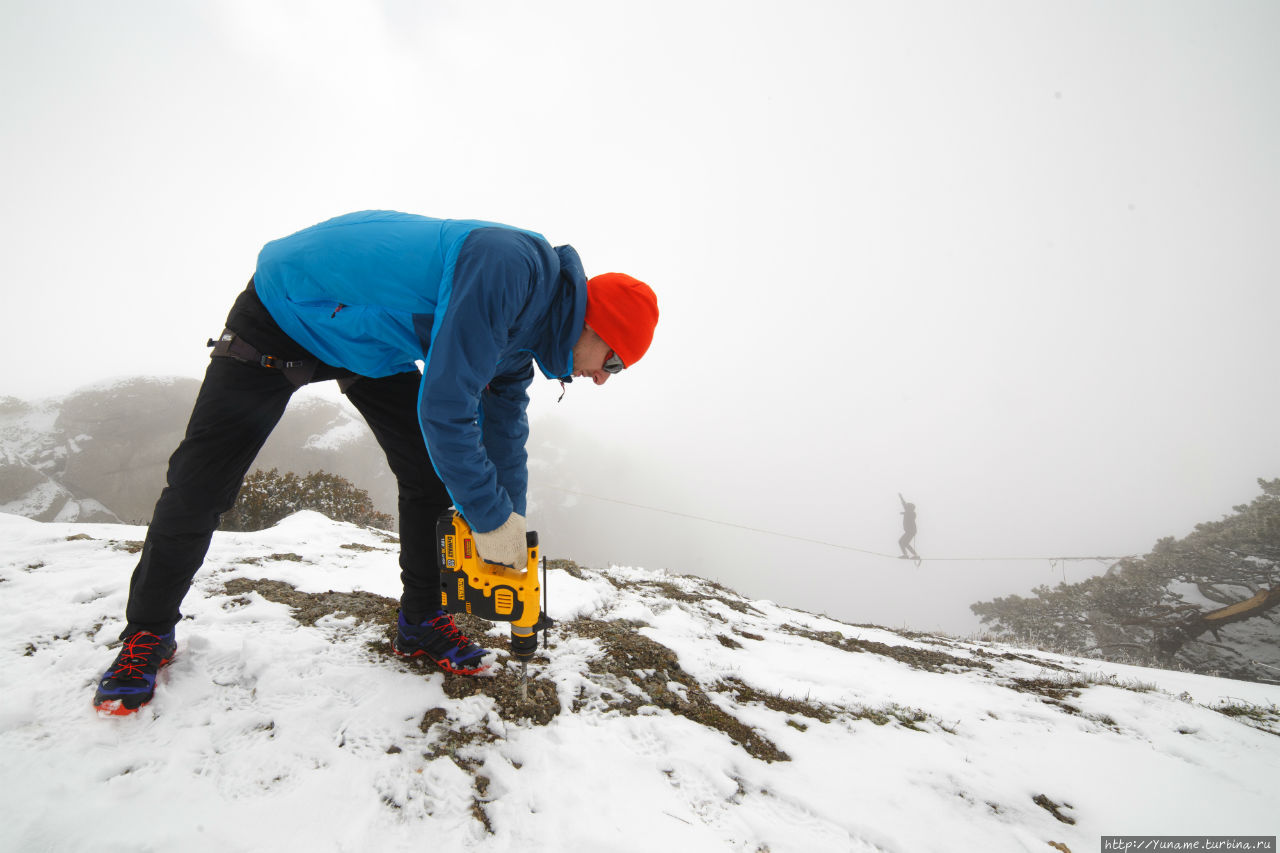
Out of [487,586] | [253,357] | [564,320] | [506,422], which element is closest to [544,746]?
[487,586]

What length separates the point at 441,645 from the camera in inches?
98.8

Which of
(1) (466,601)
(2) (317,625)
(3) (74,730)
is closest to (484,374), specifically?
(1) (466,601)

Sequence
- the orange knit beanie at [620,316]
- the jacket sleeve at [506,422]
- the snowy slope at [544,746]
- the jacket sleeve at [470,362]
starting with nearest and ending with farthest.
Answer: the snowy slope at [544,746] → the jacket sleeve at [470,362] → the orange knit beanie at [620,316] → the jacket sleeve at [506,422]

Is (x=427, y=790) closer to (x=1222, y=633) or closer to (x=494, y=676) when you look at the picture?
(x=494, y=676)

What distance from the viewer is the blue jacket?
1.81 metres

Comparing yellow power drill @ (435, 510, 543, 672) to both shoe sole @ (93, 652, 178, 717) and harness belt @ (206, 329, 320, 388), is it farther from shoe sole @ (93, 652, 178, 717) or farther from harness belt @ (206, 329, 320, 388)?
shoe sole @ (93, 652, 178, 717)

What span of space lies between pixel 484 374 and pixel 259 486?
12.1 metres

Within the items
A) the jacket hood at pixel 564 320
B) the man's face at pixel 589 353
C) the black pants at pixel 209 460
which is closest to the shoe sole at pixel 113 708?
the black pants at pixel 209 460

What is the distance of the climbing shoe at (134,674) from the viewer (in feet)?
5.99

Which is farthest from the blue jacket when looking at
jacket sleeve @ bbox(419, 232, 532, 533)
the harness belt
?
the harness belt

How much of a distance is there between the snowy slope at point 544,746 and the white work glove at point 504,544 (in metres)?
0.78

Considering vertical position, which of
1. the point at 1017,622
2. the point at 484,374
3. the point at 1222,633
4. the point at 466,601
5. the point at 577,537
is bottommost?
the point at 577,537

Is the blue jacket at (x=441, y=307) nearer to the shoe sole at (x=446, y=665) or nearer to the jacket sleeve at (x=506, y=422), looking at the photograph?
the jacket sleeve at (x=506, y=422)

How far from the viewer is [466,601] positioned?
7.35ft
